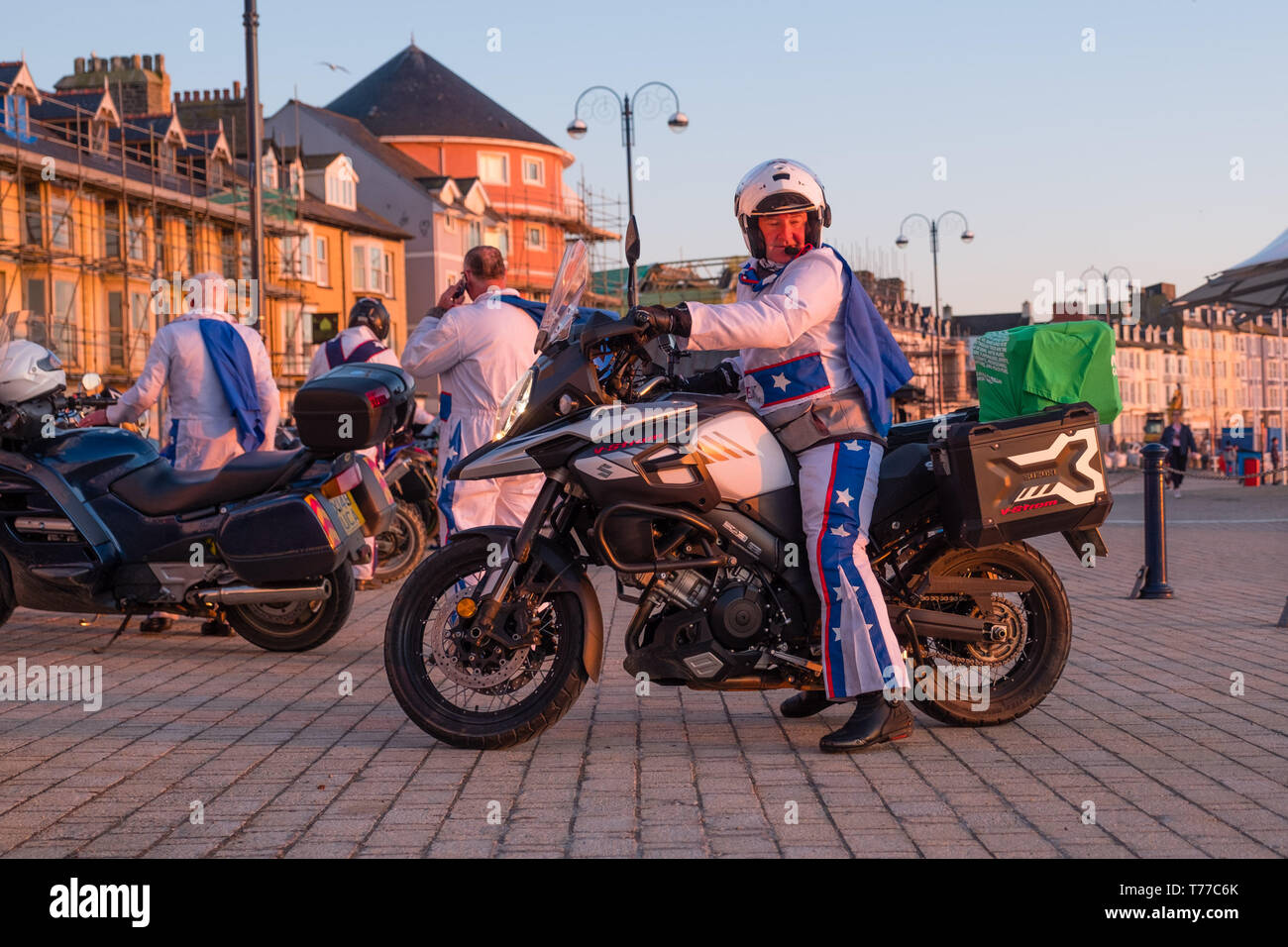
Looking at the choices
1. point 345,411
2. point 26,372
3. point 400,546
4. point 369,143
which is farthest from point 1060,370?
point 369,143

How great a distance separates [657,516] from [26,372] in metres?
4.55

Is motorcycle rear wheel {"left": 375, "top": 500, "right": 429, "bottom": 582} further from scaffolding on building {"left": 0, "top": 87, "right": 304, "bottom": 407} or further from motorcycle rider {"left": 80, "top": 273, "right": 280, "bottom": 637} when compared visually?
scaffolding on building {"left": 0, "top": 87, "right": 304, "bottom": 407}

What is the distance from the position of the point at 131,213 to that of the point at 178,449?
1526 inches

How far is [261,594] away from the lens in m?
7.75

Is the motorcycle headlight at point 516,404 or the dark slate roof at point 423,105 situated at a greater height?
the dark slate roof at point 423,105

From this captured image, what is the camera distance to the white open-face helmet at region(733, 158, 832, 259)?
213 inches

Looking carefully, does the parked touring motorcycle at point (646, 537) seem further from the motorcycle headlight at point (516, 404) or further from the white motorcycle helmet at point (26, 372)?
the white motorcycle helmet at point (26, 372)

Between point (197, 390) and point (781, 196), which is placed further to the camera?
point (197, 390)

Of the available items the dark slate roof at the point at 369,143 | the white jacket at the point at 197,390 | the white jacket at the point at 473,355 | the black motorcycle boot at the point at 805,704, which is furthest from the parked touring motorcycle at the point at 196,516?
the dark slate roof at the point at 369,143

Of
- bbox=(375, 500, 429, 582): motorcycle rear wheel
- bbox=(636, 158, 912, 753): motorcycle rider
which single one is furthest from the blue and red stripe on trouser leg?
bbox=(375, 500, 429, 582): motorcycle rear wheel

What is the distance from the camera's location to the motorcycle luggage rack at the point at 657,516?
515 centimetres

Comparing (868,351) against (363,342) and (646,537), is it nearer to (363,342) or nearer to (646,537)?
A: (646,537)
